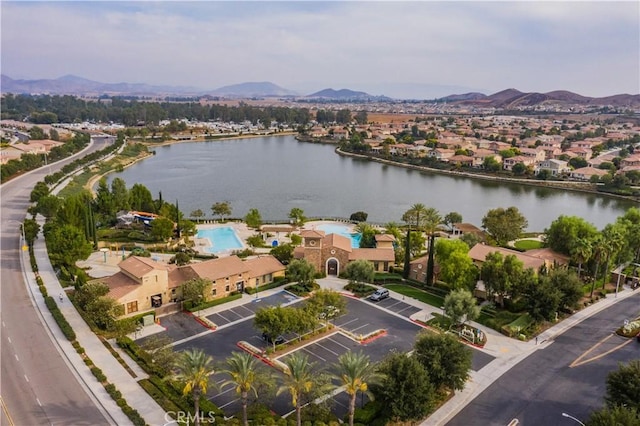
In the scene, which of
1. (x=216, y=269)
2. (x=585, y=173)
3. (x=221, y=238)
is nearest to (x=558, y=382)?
(x=216, y=269)

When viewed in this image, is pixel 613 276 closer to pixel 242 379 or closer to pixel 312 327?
pixel 312 327

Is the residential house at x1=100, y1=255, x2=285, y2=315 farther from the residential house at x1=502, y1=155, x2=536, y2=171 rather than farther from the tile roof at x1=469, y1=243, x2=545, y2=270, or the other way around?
the residential house at x1=502, y1=155, x2=536, y2=171

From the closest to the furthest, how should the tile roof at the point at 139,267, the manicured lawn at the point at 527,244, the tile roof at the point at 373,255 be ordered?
the tile roof at the point at 139,267, the tile roof at the point at 373,255, the manicured lawn at the point at 527,244

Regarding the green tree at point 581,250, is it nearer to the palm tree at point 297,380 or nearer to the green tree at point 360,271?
the green tree at point 360,271

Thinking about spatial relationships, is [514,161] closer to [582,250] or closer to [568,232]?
[568,232]

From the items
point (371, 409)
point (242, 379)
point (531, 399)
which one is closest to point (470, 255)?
point (531, 399)

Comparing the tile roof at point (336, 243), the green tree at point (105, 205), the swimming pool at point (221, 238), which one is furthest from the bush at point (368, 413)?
the green tree at point (105, 205)
